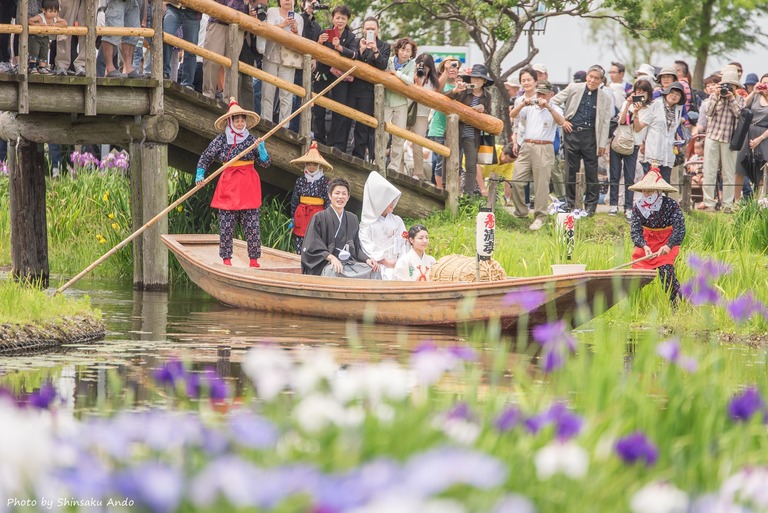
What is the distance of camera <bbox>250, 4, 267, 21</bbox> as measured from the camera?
15633 mm

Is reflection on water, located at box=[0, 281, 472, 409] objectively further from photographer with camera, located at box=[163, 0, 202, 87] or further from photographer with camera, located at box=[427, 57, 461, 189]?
photographer with camera, located at box=[427, 57, 461, 189]

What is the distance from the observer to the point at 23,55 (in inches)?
539

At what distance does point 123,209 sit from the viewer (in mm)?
17328

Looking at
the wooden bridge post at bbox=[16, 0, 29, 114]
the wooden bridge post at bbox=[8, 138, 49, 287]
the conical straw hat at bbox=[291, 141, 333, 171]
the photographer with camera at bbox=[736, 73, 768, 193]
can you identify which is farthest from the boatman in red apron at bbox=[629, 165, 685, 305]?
the wooden bridge post at bbox=[8, 138, 49, 287]

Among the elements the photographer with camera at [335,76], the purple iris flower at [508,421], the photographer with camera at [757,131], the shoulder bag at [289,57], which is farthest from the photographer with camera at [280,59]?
the purple iris flower at [508,421]

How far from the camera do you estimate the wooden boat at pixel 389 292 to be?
10.9 metres

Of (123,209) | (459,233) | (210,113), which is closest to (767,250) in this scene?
(459,233)

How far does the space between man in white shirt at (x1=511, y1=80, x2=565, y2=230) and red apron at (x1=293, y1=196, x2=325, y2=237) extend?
126 inches

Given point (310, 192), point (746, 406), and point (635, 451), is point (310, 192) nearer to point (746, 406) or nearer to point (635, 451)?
point (746, 406)

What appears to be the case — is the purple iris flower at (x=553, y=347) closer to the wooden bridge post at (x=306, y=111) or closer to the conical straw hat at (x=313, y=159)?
the conical straw hat at (x=313, y=159)

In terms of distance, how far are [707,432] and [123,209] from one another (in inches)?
530

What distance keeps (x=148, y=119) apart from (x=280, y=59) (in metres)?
1.83

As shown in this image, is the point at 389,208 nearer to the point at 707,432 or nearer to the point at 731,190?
the point at 731,190

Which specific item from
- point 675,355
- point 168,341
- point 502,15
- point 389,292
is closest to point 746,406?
point 675,355
